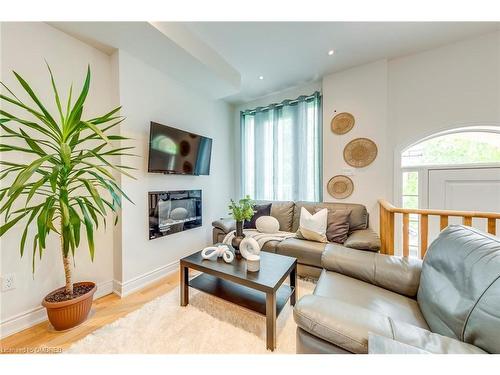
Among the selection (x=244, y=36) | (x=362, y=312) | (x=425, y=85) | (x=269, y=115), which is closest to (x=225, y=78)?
(x=244, y=36)

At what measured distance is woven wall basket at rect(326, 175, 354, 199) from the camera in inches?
108

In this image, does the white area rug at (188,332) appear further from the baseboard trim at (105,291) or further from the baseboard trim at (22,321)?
the baseboard trim at (22,321)

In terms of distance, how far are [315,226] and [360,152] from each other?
1219 mm

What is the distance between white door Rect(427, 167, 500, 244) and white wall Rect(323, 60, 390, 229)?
0.51 meters

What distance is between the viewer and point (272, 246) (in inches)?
90.9

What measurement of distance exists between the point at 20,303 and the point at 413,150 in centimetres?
422

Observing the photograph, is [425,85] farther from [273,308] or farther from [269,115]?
[273,308]

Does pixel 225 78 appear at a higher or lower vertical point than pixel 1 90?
higher

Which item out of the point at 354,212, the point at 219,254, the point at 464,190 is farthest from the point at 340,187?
the point at 219,254

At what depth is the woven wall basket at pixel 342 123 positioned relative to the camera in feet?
8.93

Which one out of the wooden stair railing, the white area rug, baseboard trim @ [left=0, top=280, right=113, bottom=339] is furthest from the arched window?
baseboard trim @ [left=0, top=280, right=113, bottom=339]

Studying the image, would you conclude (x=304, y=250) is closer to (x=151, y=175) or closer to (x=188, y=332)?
(x=188, y=332)
